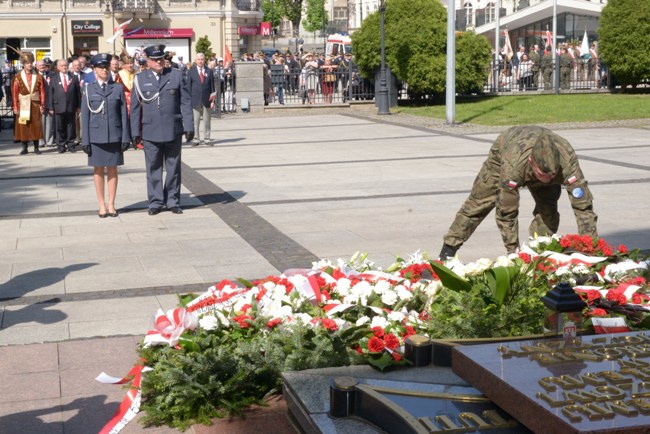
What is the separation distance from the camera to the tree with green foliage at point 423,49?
28.1 meters

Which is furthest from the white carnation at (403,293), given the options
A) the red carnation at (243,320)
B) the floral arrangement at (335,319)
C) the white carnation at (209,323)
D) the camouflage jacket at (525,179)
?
the camouflage jacket at (525,179)

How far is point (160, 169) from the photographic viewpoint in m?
11.7

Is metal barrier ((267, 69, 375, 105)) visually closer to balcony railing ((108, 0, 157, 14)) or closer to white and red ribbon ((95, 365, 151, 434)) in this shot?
white and red ribbon ((95, 365, 151, 434))

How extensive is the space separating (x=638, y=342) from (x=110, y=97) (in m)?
8.80

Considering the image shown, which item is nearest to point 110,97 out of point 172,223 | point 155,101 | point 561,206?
point 155,101

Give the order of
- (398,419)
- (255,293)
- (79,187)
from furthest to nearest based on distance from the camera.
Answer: (79,187), (255,293), (398,419)

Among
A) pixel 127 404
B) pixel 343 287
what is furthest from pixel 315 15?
A: pixel 127 404

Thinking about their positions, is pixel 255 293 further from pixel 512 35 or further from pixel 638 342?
pixel 512 35

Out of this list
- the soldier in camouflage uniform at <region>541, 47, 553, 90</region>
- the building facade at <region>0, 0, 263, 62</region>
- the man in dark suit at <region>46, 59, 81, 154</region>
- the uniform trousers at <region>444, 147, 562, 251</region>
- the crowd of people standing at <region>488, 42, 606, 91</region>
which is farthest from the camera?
the building facade at <region>0, 0, 263, 62</region>

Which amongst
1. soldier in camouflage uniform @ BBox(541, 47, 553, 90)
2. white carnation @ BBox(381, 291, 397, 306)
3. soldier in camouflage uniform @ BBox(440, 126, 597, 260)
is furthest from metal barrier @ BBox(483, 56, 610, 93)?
white carnation @ BBox(381, 291, 397, 306)

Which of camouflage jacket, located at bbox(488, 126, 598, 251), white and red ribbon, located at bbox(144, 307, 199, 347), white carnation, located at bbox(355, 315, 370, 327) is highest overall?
camouflage jacket, located at bbox(488, 126, 598, 251)

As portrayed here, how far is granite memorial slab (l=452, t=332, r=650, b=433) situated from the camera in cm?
290

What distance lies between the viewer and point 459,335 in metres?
4.44

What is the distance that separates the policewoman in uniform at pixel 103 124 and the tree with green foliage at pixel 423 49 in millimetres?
17663
